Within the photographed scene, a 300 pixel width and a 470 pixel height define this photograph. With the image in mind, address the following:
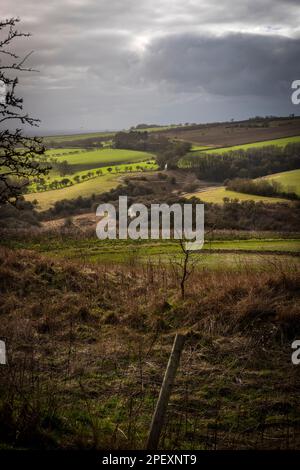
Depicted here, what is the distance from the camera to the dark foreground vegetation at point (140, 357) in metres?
6.25

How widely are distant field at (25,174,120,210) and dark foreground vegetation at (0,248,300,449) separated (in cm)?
4580

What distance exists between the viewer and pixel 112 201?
60375mm

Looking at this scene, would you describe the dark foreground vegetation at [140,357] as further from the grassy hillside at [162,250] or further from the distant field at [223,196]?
the distant field at [223,196]

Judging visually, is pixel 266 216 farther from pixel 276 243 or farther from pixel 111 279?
pixel 111 279

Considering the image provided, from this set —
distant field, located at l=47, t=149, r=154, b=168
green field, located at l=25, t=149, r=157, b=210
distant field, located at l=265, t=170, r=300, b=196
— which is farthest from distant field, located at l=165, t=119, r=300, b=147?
distant field, located at l=265, t=170, r=300, b=196

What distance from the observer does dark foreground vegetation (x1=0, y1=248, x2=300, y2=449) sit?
6246 mm

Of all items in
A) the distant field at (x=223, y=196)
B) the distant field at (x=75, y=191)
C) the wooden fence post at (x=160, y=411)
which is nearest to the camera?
the wooden fence post at (x=160, y=411)

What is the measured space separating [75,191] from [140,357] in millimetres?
57767

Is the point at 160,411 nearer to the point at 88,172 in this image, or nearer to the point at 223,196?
the point at 223,196

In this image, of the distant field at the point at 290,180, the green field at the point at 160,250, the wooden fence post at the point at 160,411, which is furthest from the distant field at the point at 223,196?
the wooden fence post at the point at 160,411

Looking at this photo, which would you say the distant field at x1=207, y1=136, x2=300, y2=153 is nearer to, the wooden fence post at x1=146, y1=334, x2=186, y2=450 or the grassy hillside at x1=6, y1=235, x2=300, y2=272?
the grassy hillside at x1=6, y1=235, x2=300, y2=272

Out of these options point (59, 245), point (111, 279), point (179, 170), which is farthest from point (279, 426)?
point (179, 170)

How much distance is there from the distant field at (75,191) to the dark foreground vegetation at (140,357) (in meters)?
45.8

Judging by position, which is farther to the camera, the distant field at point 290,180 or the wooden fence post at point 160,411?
the distant field at point 290,180
